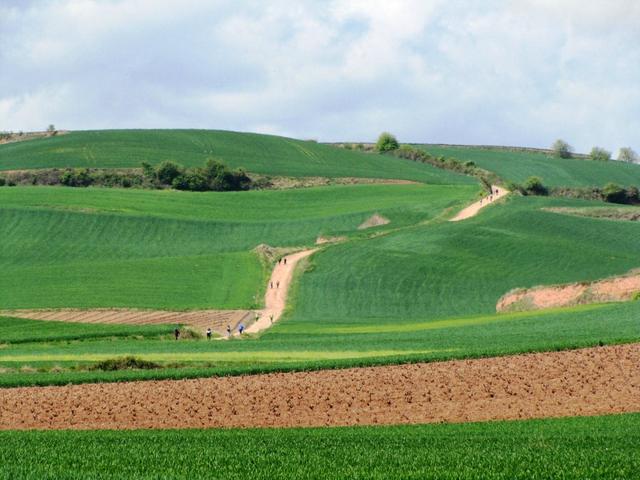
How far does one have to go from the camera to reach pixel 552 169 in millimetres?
158625

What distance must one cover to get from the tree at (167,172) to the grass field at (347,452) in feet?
369

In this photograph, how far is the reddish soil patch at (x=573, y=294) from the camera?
71.2 m

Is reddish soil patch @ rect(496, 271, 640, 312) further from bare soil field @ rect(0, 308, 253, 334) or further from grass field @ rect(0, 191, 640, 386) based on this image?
bare soil field @ rect(0, 308, 253, 334)

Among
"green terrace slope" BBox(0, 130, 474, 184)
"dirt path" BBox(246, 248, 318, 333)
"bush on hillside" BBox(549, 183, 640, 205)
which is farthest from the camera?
"green terrace slope" BBox(0, 130, 474, 184)

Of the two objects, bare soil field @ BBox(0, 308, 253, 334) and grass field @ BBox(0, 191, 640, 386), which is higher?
grass field @ BBox(0, 191, 640, 386)

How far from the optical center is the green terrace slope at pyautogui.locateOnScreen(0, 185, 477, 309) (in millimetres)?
78562

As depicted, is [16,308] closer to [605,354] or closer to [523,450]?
[605,354]

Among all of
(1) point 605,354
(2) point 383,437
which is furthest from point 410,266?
(2) point 383,437

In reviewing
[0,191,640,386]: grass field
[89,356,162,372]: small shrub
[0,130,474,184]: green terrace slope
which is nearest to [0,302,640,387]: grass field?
[0,191,640,386]: grass field

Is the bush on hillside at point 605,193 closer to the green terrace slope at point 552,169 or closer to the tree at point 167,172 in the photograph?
the green terrace slope at point 552,169

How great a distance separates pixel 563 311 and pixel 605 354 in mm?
25989

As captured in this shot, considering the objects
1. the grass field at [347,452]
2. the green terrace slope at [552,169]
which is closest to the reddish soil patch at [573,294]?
the grass field at [347,452]

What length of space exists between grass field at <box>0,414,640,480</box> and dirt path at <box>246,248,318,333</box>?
4007cm

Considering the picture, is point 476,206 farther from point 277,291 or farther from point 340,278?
point 277,291
